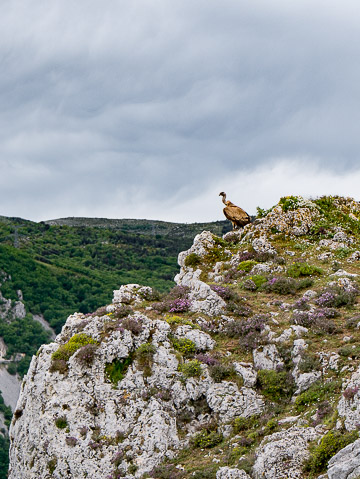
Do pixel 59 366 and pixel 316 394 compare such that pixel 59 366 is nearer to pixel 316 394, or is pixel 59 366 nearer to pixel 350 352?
pixel 316 394

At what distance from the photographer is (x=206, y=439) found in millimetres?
16891

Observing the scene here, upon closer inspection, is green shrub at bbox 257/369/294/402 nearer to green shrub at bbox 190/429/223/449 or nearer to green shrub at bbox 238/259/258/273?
green shrub at bbox 190/429/223/449

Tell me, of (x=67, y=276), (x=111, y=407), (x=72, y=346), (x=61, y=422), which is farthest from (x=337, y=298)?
(x=67, y=276)

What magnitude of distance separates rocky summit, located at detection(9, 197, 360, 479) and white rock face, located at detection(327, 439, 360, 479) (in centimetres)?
4

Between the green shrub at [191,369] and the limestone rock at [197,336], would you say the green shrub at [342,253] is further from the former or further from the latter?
the green shrub at [191,369]

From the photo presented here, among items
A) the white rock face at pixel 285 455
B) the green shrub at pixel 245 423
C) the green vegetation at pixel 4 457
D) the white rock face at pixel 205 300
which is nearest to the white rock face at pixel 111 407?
the green shrub at pixel 245 423

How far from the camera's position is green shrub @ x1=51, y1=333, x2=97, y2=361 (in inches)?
802

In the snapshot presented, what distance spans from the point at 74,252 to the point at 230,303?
18200 cm

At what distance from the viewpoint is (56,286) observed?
171250mm

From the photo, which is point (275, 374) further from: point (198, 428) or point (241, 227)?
point (241, 227)

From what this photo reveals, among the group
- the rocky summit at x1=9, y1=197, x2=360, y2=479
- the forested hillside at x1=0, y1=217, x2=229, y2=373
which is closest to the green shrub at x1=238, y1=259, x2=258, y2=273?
the rocky summit at x1=9, y1=197, x2=360, y2=479

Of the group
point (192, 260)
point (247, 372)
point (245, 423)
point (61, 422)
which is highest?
point (192, 260)

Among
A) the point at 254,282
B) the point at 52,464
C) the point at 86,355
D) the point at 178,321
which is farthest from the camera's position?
the point at 254,282

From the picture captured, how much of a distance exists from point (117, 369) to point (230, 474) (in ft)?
22.2
